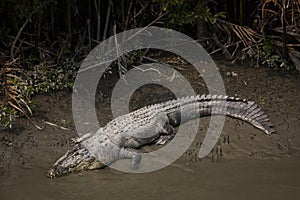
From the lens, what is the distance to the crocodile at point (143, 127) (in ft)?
18.0

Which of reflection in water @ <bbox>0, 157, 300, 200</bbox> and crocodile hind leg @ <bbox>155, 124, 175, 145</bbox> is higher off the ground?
crocodile hind leg @ <bbox>155, 124, 175, 145</bbox>

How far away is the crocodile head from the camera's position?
17.4ft

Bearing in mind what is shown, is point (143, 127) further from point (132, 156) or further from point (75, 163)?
point (75, 163)

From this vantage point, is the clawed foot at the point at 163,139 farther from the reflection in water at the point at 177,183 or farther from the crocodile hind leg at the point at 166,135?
the reflection in water at the point at 177,183

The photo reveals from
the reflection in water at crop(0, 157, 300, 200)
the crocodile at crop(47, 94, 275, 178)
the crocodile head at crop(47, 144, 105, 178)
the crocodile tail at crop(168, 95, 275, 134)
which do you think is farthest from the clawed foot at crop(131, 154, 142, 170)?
the crocodile tail at crop(168, 95, 275, 134)

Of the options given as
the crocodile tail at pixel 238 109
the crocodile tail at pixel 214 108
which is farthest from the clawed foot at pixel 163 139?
the crocodile tail at pixel 238 109

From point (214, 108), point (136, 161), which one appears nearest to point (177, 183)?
point (136, 161)

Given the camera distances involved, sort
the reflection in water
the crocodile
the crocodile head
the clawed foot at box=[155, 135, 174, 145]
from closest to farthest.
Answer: the reflection in water → the crocodile head → the crocodile → the clawed foot at box=[155, 135, 174, 145]

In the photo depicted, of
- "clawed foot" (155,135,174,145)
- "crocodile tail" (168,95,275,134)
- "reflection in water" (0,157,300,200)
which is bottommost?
"reflection in water" (0,157,300,200)

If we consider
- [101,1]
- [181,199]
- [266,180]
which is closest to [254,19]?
[101,1]

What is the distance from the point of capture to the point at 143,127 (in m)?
5.93

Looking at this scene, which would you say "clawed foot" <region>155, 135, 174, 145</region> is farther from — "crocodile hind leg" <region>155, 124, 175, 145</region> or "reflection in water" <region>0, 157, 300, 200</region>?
"reflection in water" <region>0, 157, 300, 200</region>

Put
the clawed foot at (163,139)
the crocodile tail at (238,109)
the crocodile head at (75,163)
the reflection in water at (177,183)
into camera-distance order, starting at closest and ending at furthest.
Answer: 1. the reflection in water at (177,183)
2. the crocodile head at (75,163)
3. the clawed foot at (163,139)
4. the crocodile tail at (238,109)

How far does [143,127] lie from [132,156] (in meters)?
0.44
